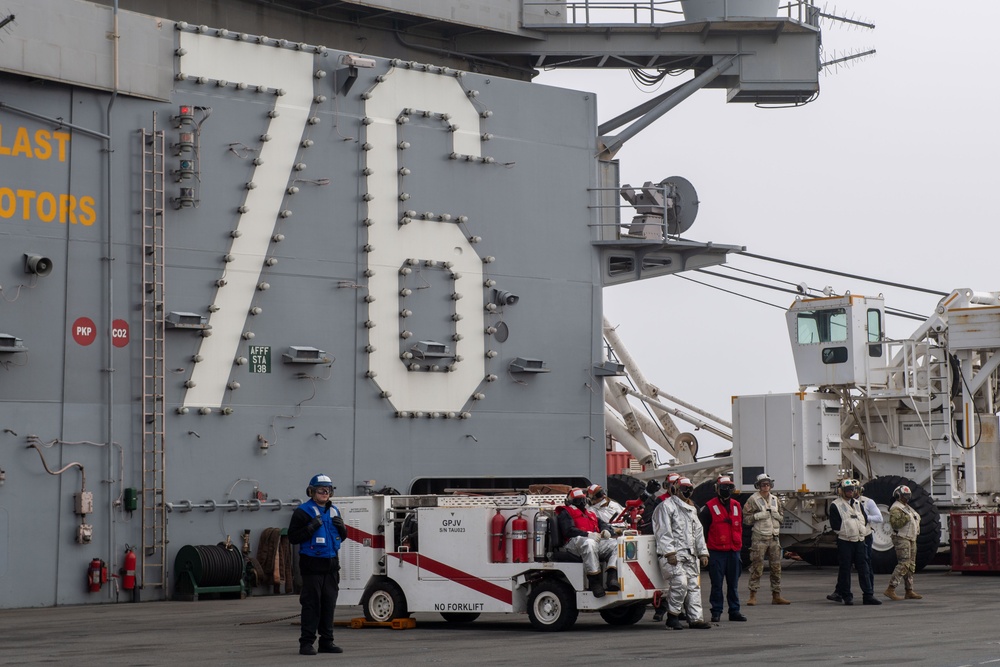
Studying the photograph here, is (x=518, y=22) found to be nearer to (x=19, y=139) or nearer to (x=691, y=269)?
(x=691, y=269)

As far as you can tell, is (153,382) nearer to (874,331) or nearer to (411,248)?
(411,248)

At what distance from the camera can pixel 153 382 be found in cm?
2194

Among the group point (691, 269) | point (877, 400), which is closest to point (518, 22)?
point (691, 269)

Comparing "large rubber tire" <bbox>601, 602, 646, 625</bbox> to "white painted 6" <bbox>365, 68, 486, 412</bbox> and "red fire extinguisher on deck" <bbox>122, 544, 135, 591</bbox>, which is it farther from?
"white painted 6" <bbox>365, 68, 486, 412</bbox>

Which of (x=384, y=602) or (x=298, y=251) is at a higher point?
(x=298, y=251)

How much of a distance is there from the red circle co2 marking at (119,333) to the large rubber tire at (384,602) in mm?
6598

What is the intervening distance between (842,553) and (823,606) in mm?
855

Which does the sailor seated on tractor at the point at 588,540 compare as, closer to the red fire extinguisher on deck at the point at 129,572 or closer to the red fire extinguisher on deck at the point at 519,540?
the red fire extinguisher on deck at the point at 519,540

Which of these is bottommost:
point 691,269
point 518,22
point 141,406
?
point 141,406

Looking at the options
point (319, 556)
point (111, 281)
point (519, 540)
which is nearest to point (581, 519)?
point (519, 540)

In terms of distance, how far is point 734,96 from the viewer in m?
29.5

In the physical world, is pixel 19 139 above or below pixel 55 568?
above

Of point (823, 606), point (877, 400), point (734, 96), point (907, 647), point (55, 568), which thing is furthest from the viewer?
point (734, 96)

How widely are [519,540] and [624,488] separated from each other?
13.3 meters
